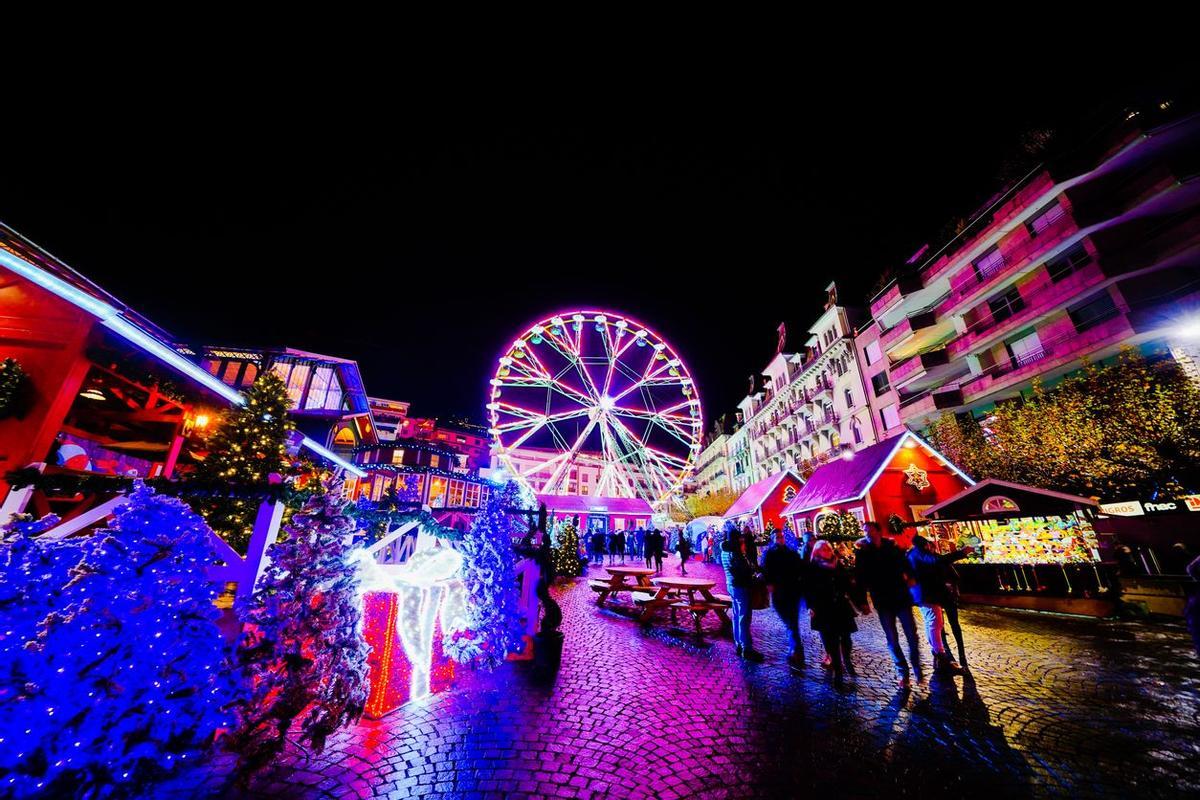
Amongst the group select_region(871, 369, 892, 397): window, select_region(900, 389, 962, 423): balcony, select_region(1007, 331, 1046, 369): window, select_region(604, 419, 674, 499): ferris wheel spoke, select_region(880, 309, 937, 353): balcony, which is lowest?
select_region(604, 419, 674, 499): ferris wheel spoke

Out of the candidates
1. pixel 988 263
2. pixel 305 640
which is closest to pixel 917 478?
pixel 988 263

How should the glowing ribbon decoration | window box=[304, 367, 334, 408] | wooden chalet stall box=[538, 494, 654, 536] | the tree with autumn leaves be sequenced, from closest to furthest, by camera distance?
the glowing ribbon decoration
the tree with autumn leaves
window box=[304, 367, 334, 408]
wooden chalet stall box=[538, 494, 654, 536]

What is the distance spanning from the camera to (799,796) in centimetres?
284

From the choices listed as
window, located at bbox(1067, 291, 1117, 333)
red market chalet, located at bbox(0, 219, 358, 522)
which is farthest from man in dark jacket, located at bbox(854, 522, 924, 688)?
window, located at bbox(1067, 291, 1117, 333)

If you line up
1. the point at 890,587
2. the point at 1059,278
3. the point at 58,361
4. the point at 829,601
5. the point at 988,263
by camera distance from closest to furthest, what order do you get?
1. the point at 890,587
2. the point at 829,601
3. the point at 58,361
4. the point at 1059,278
5. the point at 988,263

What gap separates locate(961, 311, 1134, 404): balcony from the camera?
16.6m

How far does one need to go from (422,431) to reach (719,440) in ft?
127

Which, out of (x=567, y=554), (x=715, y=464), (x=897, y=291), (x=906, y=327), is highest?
(x=897, y=291)

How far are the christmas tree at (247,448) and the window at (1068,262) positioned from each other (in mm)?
31385

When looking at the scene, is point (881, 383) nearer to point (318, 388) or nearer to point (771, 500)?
point (771, 500)

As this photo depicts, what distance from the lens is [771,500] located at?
25891mm

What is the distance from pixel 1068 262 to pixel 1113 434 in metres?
9.13

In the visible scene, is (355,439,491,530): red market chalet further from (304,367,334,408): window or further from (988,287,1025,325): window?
(988,287,1025,325): window

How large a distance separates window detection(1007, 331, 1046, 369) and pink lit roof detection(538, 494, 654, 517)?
2269 cm
